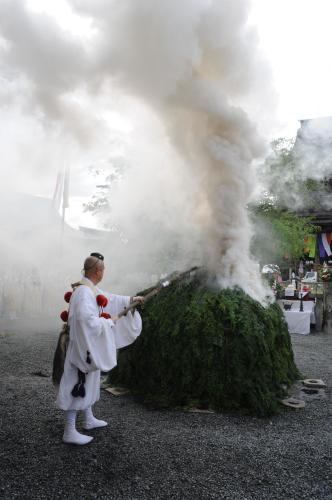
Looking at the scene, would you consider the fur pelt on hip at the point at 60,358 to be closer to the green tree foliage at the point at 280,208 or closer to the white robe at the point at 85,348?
the white robe at the point at 85,348

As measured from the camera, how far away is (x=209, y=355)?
14.4 ft

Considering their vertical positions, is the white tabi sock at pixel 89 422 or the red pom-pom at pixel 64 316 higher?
the red pom-pom at pixel 64 316

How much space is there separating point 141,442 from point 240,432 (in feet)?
3.23

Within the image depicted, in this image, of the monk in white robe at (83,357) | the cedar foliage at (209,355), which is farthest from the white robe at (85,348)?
the cedar foliage at (209,355)

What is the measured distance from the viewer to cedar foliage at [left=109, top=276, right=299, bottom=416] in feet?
14.1

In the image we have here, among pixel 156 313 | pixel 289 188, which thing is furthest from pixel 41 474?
pixel 289 188

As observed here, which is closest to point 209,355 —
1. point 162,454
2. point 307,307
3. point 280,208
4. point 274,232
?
point 162,454

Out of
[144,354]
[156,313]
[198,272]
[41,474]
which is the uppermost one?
[198,272]

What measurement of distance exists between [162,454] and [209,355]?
4.47 ft

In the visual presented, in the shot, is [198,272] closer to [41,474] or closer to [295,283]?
[41,474]

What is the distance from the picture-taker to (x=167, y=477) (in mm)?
2869

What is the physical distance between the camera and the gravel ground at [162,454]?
2.72 metres

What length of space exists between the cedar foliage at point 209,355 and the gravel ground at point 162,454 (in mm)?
224

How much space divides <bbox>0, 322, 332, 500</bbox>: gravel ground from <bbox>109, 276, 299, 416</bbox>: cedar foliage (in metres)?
0.22
